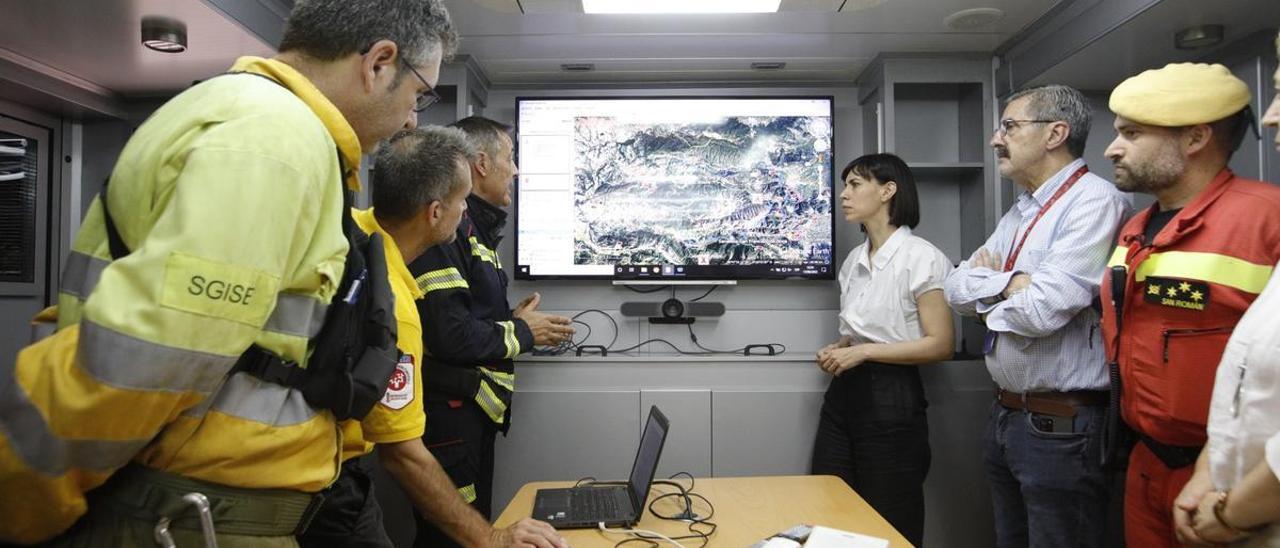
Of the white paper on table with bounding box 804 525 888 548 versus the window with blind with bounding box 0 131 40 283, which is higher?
the window with blind with bounding box 0 131 40 283

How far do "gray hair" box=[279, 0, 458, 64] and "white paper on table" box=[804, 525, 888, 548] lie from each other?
1187 millimetres

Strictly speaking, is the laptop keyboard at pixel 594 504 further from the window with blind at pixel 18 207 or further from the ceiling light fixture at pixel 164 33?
the window with blind at pixel 18 207

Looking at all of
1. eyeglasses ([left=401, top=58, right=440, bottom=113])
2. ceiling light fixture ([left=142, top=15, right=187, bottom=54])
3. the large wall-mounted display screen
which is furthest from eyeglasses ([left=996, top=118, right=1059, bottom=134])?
ceiling light fixture ([left=142, top=15, right=187, bottom=54])

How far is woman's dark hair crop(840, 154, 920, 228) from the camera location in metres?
2.80

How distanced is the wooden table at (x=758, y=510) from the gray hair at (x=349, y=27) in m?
1.07

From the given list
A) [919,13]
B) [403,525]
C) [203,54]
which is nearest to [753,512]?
[403,525]

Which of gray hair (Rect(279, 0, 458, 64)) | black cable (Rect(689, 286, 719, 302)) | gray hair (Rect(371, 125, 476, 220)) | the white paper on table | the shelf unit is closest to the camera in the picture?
gray hair (Rect(279, 0, 458, 64))

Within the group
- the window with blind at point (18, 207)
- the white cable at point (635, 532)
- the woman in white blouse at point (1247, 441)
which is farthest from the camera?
the window with blind at point (18, 207)

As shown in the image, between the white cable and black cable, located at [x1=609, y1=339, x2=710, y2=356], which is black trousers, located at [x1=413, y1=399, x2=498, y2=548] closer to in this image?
the white cable

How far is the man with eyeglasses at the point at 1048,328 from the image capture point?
1.98m

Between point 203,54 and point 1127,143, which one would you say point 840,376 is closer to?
point 1127,143

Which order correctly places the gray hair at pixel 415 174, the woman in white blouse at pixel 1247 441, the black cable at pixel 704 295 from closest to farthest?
the woman in white blouse at pixel 1247 441
the gray hair at pixel 415 174
the black cable at pixel 704 295

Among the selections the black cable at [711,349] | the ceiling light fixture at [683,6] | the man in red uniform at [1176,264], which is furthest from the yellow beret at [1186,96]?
the black cable at [711,349]

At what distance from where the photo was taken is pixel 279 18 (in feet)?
8.29
